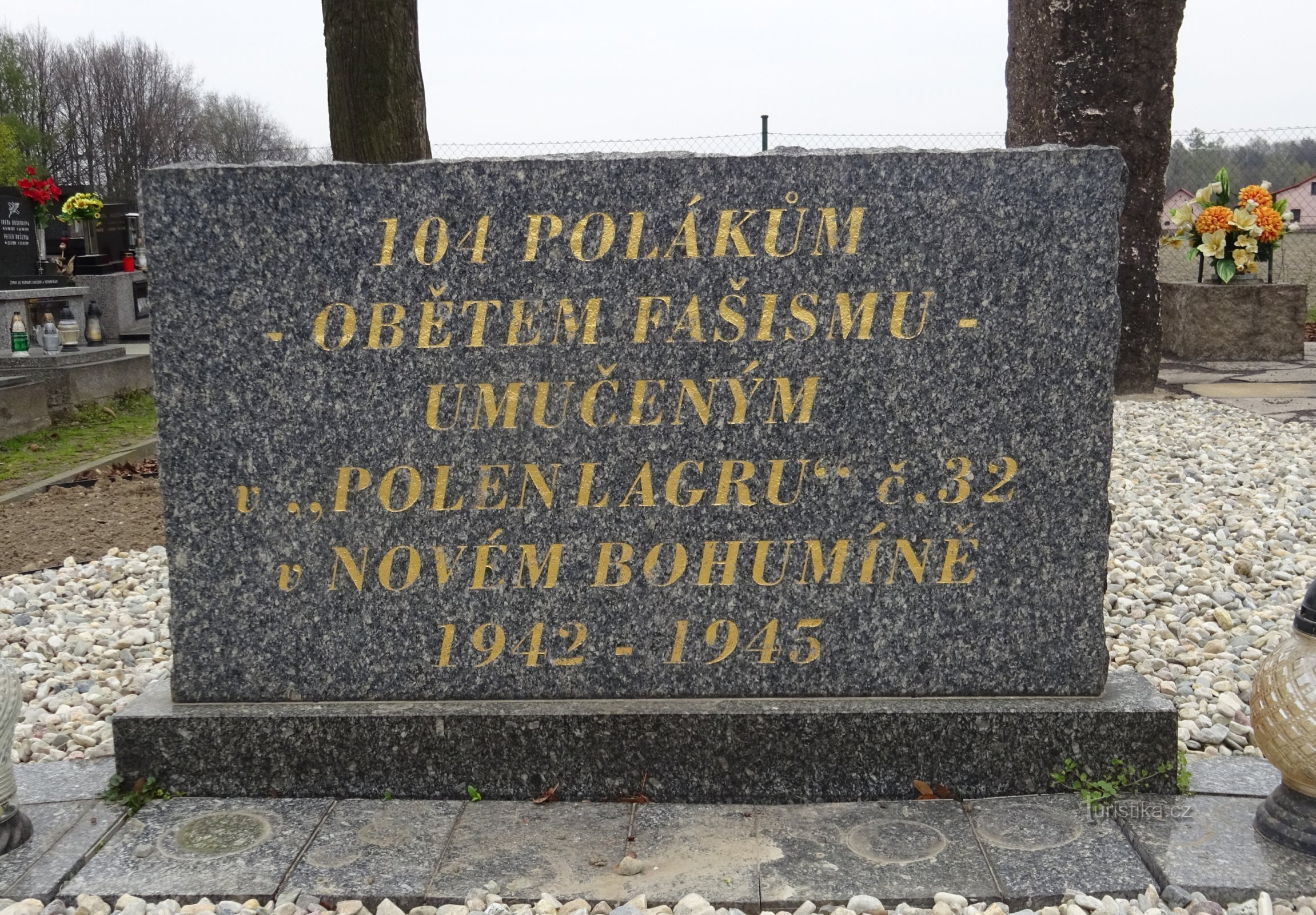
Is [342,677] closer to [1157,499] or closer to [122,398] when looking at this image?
[1157,499]

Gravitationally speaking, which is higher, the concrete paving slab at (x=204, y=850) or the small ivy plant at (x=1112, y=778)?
the small ivy plant at (x=1112, y=778)

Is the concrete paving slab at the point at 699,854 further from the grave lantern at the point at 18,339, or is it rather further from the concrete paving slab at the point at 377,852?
the grave lantern at the point at 18,339

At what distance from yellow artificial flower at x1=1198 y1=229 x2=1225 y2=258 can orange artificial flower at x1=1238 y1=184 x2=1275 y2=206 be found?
359 millimetres

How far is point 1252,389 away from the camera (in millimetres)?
9375

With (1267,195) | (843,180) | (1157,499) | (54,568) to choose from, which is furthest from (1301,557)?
(1267,195)

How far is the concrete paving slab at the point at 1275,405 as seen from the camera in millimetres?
8109

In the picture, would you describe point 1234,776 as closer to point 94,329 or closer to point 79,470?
point 79,470

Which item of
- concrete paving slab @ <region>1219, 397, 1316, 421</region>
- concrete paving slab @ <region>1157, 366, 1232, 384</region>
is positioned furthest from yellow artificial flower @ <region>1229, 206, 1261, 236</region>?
concrete paving slab @ <region>1219, 397, 1316, 421</region>

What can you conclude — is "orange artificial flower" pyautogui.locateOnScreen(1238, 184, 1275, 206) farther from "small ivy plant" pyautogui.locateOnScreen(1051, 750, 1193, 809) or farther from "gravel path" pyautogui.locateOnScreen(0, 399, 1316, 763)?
"small ivy plant" pyautogui.locateOnScreen(1051, 750, 1193, 809)

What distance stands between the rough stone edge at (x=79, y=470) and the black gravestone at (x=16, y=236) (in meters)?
4.31

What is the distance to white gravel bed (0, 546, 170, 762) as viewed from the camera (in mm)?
3551

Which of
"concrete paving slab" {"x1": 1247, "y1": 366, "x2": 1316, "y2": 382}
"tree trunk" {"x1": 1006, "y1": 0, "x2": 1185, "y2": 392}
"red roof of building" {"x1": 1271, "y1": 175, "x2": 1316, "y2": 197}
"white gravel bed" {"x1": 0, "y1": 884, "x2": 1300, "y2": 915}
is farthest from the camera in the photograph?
"red roof of building" {"x1": 1271, "y1": 175, "x2": 1316, "y2": 197}

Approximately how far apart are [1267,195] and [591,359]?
10863 millimetres

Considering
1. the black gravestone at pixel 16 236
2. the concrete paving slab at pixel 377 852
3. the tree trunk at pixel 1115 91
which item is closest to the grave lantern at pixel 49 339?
the black gravestone at pixel 16 236
